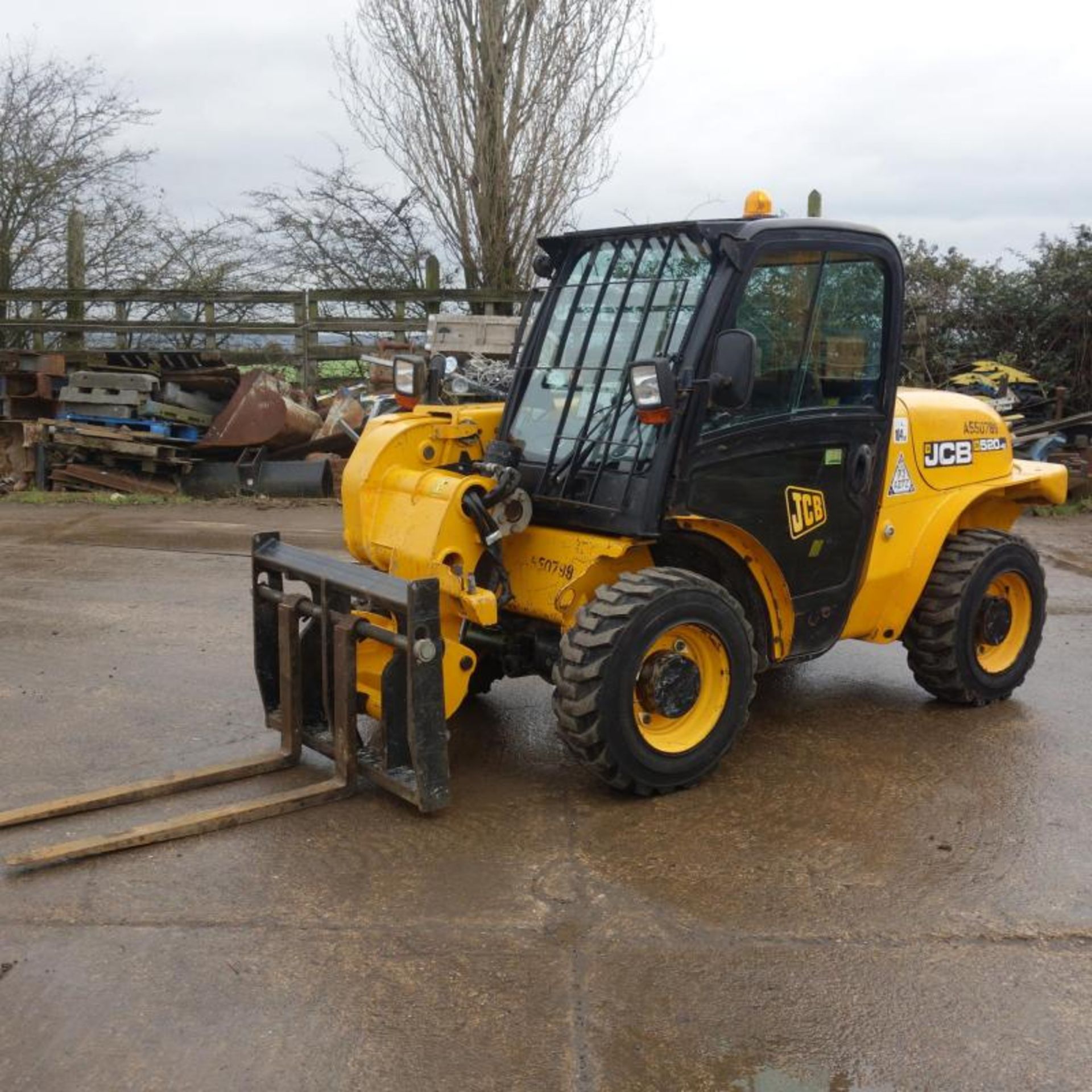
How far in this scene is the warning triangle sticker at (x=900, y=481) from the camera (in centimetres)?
559

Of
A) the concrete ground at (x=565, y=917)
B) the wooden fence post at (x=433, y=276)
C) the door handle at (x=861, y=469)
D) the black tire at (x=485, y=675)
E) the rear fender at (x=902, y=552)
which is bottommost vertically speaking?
the concrete ground at (x=565, y=917)

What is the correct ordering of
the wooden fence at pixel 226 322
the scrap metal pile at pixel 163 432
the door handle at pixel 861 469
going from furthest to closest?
the wooden fence at pixel 226 322, the scrap metal pile at pixel 163 432, the door handle at pixel 861 469

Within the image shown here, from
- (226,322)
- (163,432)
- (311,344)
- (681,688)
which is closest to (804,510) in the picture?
(681,688)

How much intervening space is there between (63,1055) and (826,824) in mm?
2749

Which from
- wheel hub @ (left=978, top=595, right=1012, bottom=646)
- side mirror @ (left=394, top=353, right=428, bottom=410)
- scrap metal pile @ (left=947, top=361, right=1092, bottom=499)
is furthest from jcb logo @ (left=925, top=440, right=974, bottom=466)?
scrap metal pile @ (left=947, top=361, right=1092, bottom=499)

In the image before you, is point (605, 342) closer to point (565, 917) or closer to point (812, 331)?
point (812, 331)

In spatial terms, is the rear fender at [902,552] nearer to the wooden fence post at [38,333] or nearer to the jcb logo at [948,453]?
the jcb logo at [948,453]

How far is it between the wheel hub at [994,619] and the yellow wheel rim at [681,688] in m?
1.78

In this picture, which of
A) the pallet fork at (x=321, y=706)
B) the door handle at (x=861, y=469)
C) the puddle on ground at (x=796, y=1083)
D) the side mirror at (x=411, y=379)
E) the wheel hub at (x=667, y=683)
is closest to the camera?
the puddle on ground at (x=796, y=1083)

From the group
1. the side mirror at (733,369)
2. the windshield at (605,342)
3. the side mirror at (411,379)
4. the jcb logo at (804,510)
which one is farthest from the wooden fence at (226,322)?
the side mirror at (733,369)

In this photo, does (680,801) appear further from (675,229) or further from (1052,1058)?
(675,229)

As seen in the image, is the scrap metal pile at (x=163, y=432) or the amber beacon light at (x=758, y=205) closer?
the amber beacon light at (x=758, y=205)

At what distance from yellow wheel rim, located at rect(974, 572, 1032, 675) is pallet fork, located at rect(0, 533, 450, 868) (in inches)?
117

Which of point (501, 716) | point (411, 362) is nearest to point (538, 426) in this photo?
point (411, 362)
